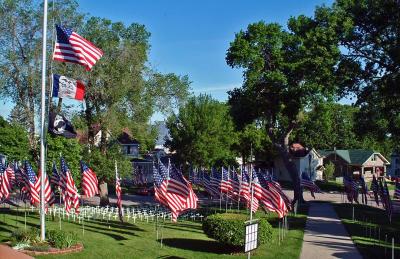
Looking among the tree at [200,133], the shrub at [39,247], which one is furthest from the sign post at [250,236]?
the tree at [200,133]

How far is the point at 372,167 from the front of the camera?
85.1m

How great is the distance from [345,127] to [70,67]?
72.5m

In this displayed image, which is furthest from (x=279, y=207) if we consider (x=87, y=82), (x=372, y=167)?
(x=372, y=167)

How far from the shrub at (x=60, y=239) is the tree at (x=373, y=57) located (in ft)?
63.1

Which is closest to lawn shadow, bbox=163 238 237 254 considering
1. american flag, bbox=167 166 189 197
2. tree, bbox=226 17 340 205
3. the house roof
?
american flag, bbox=167 166 189 197

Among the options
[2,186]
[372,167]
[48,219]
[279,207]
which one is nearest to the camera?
[279,207]

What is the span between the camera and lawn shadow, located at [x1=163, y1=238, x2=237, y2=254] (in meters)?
19.8

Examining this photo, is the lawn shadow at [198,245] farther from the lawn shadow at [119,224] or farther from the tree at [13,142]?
the tree at [13,142]

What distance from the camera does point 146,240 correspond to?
21.7 meters

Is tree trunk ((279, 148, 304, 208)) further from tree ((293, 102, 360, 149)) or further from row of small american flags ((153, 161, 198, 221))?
tree ((293, 102, 360, 149))

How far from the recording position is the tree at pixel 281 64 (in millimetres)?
40719

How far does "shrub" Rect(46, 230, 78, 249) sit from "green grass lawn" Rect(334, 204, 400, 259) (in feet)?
35.8

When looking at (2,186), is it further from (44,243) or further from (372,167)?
(372,167)

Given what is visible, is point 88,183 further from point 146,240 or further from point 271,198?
point 271,198
